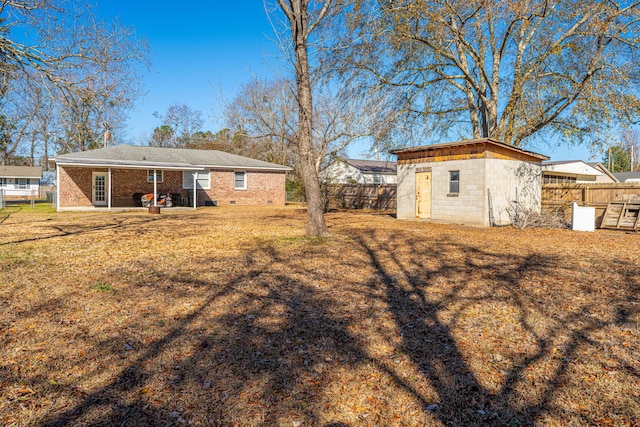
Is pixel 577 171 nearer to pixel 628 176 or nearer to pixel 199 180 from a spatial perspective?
pixel 628 176

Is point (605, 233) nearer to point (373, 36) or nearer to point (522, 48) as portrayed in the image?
point (522, 48)

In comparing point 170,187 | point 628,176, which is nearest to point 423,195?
point 170,187

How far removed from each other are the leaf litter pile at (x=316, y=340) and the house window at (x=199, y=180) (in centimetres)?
1622

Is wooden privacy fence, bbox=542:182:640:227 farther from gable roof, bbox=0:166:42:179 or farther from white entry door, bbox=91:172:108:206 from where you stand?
gable roof, bbox=0:166:42:179

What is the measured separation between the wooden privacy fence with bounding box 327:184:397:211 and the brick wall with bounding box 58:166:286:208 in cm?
412

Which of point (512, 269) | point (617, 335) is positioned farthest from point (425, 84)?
point (617, 335)

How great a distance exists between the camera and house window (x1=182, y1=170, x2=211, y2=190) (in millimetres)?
23469

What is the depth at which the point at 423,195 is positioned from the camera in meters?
15.8

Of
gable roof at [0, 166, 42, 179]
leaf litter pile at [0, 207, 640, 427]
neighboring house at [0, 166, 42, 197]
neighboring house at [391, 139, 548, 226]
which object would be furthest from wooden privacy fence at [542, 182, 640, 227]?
gable roof at [0, 166, 42, 179]

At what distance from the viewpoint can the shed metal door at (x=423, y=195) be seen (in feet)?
51.3

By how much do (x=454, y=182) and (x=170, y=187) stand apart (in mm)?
16129

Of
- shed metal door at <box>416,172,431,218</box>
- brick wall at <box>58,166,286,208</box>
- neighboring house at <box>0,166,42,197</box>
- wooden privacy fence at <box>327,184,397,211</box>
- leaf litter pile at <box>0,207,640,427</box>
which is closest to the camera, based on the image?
leaf litter pile at <box>0,207,640,427</box>

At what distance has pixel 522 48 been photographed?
54.2 feet

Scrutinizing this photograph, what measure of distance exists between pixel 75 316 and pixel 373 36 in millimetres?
14024
